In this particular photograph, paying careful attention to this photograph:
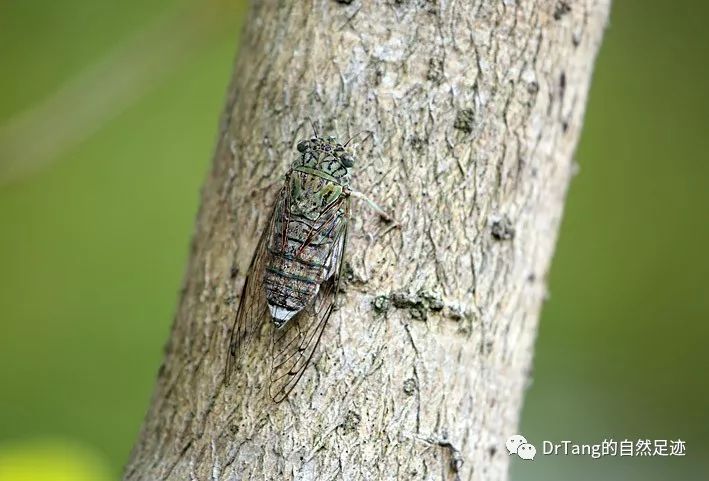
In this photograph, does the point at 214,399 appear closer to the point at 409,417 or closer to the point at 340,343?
the point at 340,343

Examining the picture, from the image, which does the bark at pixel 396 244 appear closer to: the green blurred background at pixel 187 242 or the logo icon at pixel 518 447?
the logo icon at pixel 518 447

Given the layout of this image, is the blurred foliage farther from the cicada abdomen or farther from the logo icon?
the logo icon

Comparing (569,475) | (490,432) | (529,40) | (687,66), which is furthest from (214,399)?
(687,66)

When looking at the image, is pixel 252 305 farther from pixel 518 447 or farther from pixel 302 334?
pixel 518 447

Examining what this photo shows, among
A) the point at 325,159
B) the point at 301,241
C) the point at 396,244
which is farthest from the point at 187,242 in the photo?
the point at 396,244

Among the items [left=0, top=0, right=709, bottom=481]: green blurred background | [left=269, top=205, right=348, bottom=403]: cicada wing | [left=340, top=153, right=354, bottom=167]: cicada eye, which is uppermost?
[left=0, top=0, right=709, bottom=481]: green blurred background

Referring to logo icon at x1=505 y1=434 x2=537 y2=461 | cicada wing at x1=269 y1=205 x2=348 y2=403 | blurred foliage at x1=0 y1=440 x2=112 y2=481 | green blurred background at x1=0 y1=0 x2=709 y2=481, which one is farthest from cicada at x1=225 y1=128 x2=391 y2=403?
green blurred background at x1=0 y1=0 x2=709 y2=481

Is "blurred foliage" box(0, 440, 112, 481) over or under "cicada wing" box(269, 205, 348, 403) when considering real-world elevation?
under
